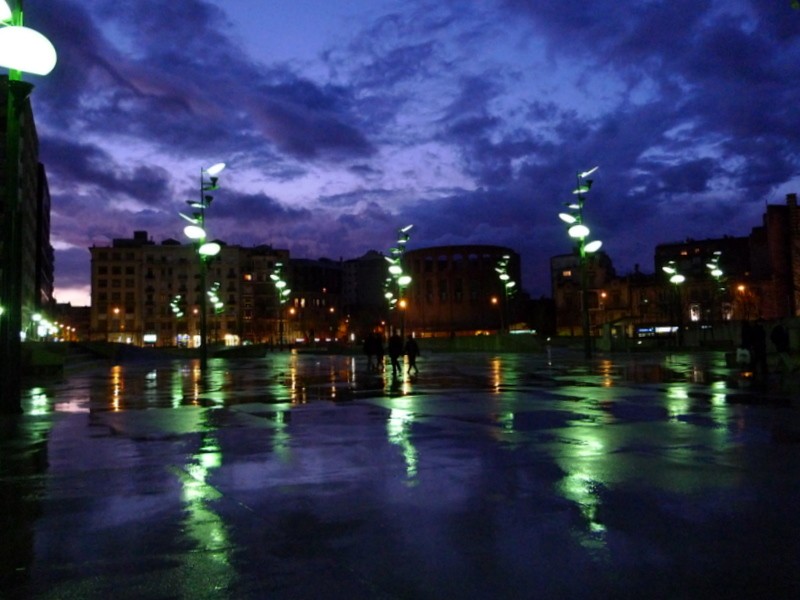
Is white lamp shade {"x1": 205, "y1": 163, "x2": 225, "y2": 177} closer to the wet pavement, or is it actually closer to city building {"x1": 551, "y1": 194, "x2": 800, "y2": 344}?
the wet pavement

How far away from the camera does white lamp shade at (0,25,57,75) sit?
451 inches

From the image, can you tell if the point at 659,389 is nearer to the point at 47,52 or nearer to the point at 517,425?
the point at 517,425

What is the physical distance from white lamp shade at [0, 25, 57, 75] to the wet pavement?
5.98m

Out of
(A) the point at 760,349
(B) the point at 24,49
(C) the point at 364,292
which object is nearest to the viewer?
(B) the point at 24,49

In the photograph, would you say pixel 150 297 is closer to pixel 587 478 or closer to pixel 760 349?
pixel 760 349

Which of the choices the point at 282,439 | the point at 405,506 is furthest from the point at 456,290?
the point at 405,506

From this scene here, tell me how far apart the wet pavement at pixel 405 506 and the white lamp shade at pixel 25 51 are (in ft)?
19.6

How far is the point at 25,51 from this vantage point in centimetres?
1159

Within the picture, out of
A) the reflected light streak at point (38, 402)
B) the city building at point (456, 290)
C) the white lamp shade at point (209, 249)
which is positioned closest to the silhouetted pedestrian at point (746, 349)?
the reflected light streak at point (38, 402)

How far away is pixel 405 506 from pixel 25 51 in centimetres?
1047

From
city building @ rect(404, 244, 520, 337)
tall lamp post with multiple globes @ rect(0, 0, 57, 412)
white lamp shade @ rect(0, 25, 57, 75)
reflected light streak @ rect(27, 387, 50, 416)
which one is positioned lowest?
reflected light streak @ rect(27, 387, 50, 416)

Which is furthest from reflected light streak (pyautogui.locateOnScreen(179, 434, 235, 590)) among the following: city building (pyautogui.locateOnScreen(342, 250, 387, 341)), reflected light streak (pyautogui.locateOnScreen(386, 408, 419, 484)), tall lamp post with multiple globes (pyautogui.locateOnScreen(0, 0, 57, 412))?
city building (pyautogui.locateOnScreen(342, 250, 387, 341))

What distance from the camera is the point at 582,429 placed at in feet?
32.3

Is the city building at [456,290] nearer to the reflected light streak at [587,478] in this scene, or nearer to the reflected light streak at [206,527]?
the reflected light streak at [587,478]
